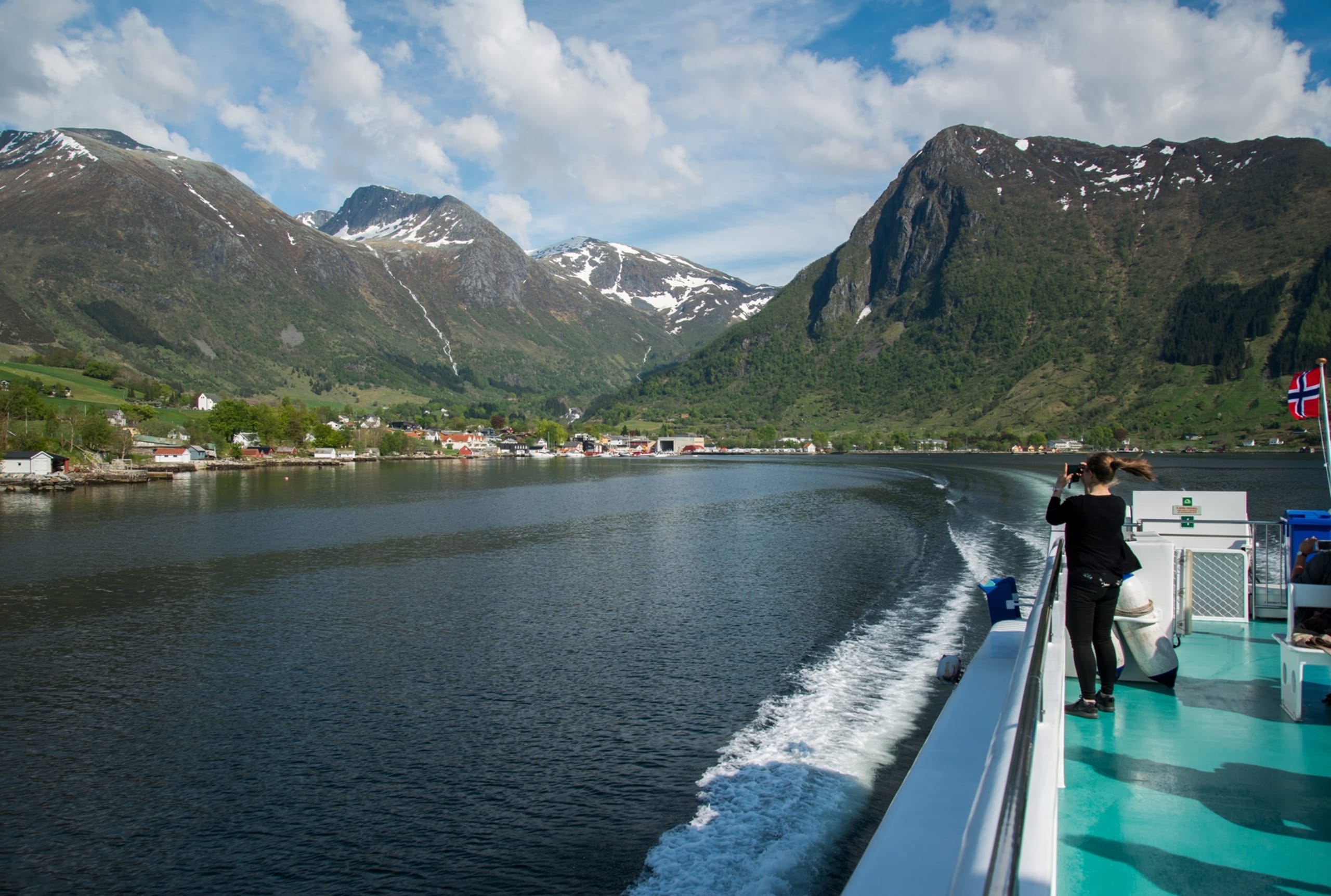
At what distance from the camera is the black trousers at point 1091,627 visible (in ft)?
24.1

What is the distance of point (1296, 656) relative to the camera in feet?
24.1

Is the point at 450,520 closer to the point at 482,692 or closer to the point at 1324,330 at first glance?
the point at 482,692

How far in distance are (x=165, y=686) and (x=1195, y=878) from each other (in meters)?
17.2

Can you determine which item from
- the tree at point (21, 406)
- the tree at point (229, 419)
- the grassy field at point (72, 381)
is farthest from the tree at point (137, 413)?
the tree at point (21, 406)

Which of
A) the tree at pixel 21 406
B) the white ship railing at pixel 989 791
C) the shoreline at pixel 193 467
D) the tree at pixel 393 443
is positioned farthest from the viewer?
the tree at pixel 393 443

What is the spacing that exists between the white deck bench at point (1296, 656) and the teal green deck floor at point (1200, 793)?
173 millimetres

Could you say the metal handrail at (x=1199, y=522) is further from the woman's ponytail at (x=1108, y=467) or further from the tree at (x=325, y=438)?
the tree at (x=325, y=438)

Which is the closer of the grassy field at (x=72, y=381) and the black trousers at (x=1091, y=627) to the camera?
the black trousers at (x=1091, y=627)

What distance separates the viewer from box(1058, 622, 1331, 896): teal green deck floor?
16.8 feet

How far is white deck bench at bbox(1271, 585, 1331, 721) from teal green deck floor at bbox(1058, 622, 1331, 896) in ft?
0.57

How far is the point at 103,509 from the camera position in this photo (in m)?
58.4

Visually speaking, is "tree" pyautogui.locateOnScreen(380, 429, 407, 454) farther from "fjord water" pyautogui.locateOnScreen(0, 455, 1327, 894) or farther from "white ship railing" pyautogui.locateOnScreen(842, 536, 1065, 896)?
"white ship railing" pyautogui.locateOnScreen(842, 536, 1065, 896)

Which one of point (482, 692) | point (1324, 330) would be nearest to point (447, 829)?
point (482, 692)

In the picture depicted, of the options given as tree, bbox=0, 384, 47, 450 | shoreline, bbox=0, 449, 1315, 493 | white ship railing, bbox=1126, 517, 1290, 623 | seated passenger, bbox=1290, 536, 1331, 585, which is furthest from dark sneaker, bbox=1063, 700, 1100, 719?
tree, bbox=0, 384, 47, 450
